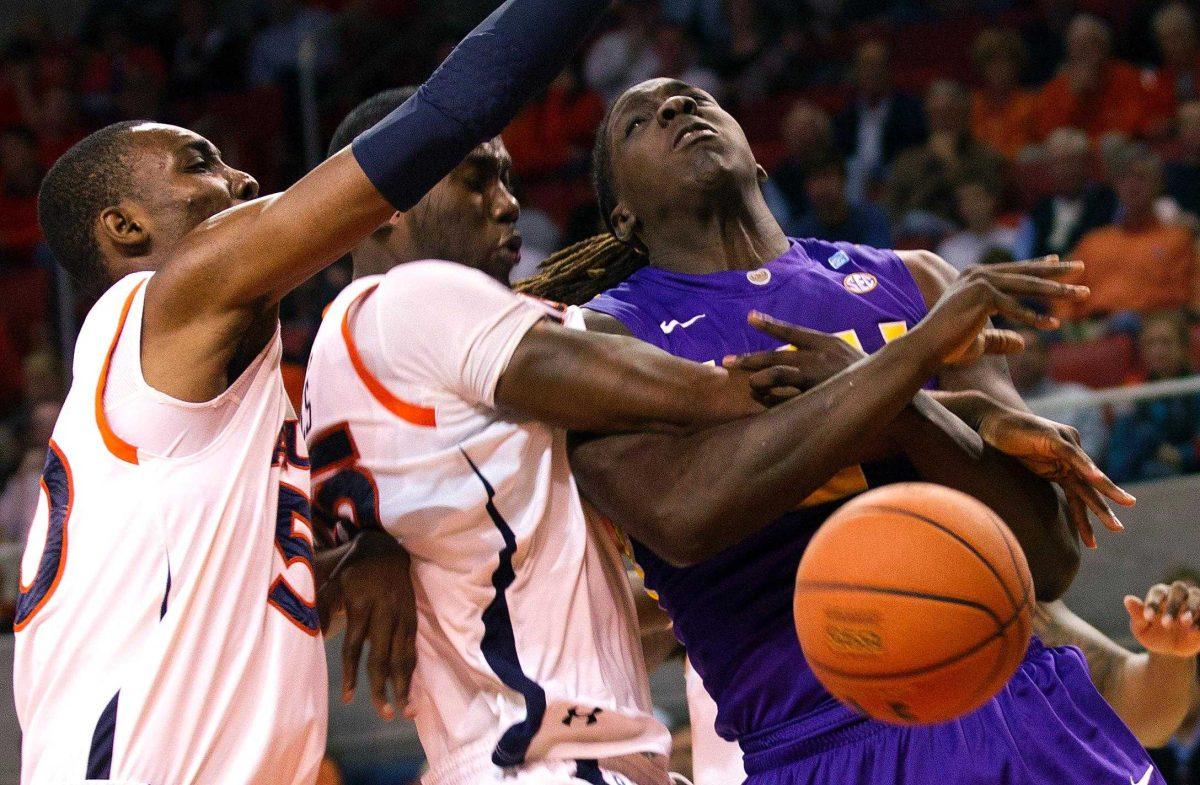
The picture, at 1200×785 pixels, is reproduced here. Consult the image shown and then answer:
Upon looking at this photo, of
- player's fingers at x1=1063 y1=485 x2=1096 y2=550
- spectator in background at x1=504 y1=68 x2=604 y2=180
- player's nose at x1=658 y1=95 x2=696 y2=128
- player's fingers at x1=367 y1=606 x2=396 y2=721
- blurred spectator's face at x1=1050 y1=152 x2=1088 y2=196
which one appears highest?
player's nose at x1=658 y1=95 x2=696 y2=128

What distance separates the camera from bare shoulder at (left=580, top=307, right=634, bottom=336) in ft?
10.9

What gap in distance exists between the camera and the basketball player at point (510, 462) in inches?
112

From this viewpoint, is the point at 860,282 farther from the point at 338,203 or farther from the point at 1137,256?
the point at 1137,256

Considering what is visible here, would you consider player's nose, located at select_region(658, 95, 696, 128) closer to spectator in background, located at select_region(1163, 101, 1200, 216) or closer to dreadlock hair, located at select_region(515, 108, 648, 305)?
dreadlock hair, located at select_region(515, 108, 648, 305)

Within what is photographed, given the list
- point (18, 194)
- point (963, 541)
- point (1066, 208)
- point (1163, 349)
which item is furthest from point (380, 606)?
point (18, 194)

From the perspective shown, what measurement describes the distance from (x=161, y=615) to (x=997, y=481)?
167cm

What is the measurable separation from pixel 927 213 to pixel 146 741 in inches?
262

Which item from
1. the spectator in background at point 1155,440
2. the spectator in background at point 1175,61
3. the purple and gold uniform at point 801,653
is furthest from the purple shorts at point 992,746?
the spectator in background at point 1175,61

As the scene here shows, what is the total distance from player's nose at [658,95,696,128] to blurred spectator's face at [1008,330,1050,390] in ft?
13.6

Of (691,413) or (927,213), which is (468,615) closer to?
(691,413)

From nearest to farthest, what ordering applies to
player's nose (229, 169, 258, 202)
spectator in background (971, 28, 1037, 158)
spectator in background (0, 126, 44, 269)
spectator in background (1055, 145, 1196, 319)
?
player's nose (229, 169, 258, 202) → spectator in background (1055, 145, 1196, 319) → spectator in background (971, 28, 1037, 158) → spectator in background (0, 126, 44, 269)

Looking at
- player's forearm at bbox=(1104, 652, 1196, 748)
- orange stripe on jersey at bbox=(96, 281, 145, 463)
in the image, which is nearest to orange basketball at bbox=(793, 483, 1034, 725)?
orange stripe on jersey at bbox=(96, 281, 145, 463)

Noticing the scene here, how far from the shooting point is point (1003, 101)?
920cm

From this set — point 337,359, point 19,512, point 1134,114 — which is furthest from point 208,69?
point 337,359
